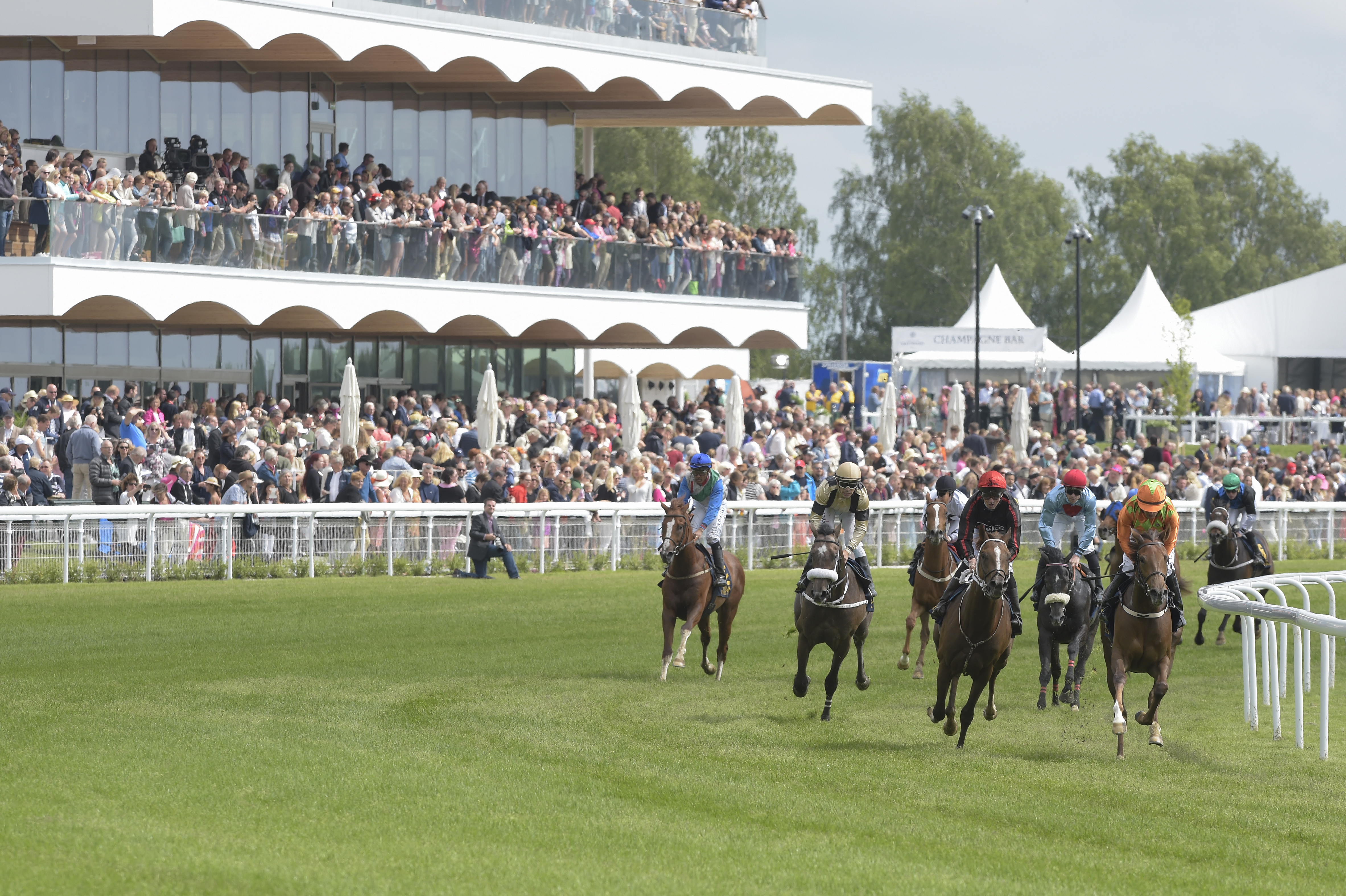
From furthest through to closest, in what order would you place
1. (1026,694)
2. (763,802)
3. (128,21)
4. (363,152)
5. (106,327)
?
1. (363,152)
2. (106,327)
3. (128,21)
4. (1026,694)
5. (763,802)

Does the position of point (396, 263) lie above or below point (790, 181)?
below

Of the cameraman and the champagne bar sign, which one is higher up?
the cameraman

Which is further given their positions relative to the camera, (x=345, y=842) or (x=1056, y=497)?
(x=1056, y=497)

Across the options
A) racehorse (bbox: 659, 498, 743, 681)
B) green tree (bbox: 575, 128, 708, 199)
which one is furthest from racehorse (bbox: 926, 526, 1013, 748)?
green tree (bbox: 575, 128, 708, 199)

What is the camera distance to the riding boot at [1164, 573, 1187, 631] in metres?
11.2

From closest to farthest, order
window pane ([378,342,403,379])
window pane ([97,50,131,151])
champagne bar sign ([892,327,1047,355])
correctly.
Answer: window pane ([97,50,131,151])
window pane ([378,342,403,379])
champagne bar sign ([892,327,1047,355])

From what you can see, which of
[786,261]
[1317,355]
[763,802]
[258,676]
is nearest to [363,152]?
[786,261]

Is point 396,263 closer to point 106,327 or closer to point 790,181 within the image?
point 106,327

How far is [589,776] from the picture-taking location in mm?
9445

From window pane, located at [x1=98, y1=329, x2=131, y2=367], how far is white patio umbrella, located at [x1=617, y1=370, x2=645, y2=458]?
8.78 meters

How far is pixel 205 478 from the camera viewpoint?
68.6 ft

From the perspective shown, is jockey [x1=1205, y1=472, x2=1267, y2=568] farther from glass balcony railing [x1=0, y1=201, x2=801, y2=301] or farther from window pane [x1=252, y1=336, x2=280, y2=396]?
window pane [x1=252, y1=336, x2=280, y2=396]

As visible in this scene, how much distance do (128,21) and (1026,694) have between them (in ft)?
65.9

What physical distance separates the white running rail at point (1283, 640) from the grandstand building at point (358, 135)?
17960mm
